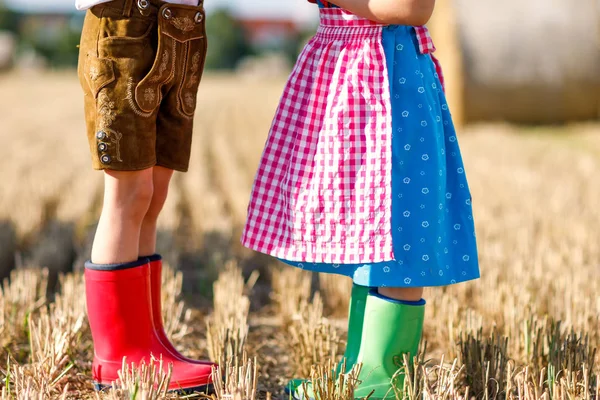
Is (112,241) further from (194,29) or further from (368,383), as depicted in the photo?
(368,383)

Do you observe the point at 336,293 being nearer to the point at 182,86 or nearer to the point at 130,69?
the point at 182,86

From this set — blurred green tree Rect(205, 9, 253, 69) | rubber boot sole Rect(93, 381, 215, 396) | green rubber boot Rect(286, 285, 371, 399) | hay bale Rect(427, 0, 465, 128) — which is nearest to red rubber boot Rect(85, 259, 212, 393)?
rubber boot sole Rect(93, 381, 215, 396)

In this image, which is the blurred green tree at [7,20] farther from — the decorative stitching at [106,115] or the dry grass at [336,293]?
the decorative stitching at [106,115]

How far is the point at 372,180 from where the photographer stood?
1.87 metres

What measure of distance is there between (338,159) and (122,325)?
0.64 meters

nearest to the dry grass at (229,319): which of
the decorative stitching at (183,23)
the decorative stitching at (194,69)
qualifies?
the decorative stitching at (194,69)

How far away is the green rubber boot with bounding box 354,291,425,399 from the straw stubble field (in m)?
0.05

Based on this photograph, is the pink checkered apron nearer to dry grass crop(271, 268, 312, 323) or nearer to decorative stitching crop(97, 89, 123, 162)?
decorative stitching crop(97, 89, 123, 162)

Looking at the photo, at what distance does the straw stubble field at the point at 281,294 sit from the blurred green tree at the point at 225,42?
129 ft

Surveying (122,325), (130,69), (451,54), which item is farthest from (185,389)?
(451,54)

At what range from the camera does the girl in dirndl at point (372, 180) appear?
1.87m

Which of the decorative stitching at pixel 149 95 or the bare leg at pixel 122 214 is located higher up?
the decorative stitching at pixel 149 95

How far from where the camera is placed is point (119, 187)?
1890 mm

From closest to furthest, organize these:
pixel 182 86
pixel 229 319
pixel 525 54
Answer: pixel 182 86 → pixel 229 319 → pixel 525 54
